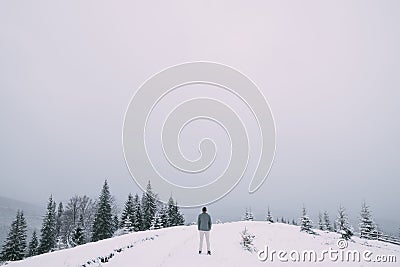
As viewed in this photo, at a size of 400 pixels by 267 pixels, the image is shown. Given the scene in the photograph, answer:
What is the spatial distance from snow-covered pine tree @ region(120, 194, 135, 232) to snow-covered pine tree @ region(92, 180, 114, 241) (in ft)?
7.93

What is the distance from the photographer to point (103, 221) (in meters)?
48.2

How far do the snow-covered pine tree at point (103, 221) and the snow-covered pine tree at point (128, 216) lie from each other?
7.93ft

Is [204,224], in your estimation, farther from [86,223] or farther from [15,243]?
[86,223]

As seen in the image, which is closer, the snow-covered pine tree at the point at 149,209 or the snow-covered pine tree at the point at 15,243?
the snow-covered pine tree at the point at 15,243

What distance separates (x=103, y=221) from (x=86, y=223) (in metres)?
14.2

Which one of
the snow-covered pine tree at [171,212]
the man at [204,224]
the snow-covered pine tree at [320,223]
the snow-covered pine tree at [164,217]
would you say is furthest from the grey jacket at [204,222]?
the snow-covered pine tree at [320,223]

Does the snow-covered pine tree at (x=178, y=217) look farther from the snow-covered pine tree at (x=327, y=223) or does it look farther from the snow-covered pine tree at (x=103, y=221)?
the snow-covered pine tree at (x=327, y=223)

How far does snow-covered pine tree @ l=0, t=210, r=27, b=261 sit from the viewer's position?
43.7 meters

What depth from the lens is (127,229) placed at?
4794 cm

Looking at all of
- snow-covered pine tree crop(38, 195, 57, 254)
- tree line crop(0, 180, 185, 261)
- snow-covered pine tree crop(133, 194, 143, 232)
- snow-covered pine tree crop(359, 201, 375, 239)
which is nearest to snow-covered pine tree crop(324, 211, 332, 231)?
snow-covered pine tree crop(359, 201, 375, 239)

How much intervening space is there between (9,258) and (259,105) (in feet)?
147

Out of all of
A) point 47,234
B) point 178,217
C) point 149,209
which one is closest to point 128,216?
point 149,209

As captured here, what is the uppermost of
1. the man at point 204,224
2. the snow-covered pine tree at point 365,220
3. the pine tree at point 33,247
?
the man at point 204,224

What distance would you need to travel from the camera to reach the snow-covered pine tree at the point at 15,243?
143ft
